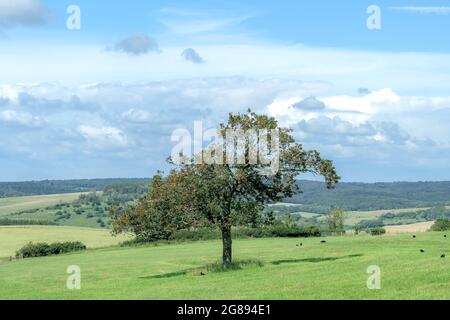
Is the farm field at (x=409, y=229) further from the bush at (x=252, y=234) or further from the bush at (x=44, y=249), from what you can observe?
the bush at (x=44, y=249)

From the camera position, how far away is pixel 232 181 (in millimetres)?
53344

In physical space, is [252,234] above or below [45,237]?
above

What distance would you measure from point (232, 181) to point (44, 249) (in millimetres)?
69407

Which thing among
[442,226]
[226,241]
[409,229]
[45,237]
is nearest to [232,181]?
[226,241]

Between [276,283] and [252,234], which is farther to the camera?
[252,234]

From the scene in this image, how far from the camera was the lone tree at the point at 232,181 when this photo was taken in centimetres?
5269

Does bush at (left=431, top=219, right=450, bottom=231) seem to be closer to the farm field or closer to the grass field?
the farm field

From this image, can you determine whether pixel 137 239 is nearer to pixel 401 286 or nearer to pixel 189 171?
pixel 189 171

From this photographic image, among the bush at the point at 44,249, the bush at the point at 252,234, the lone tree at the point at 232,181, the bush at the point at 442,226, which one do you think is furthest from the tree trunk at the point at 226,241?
the bush at the point at 442,226

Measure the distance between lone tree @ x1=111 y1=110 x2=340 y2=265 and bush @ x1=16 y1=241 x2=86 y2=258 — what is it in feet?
206

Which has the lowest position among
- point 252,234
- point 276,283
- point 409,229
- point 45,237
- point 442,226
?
point 45,237

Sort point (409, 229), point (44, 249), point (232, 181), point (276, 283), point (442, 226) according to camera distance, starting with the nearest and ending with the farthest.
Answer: point (276, 283)
point (232, 181)
point (44, 249)
point (442, 226)
point (409, 229)

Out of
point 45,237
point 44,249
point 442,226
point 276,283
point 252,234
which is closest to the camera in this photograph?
point 276,283

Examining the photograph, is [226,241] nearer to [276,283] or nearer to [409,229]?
[276,283]
